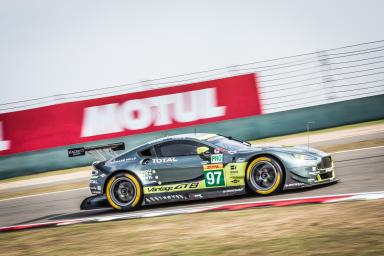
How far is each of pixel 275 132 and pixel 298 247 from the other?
13358 mm

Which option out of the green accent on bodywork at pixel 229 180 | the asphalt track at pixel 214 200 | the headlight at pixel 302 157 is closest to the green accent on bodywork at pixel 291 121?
the asphalt track at pixel 214 200

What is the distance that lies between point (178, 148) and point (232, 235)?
3557mm

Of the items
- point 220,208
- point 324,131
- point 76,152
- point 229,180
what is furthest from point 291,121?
point 220,208

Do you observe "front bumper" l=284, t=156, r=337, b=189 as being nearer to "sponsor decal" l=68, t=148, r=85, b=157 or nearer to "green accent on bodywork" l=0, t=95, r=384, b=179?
"sponsor decal" l=68, t=148, r=85, b=157

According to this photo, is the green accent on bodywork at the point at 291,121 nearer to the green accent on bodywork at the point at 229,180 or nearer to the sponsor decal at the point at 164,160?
the sponsor decal at the point at 164,160

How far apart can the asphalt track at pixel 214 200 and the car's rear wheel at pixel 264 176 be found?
0.57 ft

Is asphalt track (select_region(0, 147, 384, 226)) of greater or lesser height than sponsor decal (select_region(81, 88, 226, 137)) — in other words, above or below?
below

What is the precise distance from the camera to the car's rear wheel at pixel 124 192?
1098 cm

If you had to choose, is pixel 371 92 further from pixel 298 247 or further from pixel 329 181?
pixel 298 247

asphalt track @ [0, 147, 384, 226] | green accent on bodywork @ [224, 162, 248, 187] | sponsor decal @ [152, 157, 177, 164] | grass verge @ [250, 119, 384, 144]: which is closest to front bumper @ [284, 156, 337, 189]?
asphalt track @ [0, 147, 384, 226]

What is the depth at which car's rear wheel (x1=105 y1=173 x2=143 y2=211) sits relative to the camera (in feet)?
36.0

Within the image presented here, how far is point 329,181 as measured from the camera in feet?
34.1

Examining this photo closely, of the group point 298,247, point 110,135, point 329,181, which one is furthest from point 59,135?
point 298,247

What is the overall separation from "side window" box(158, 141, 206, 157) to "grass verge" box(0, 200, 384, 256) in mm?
1534
